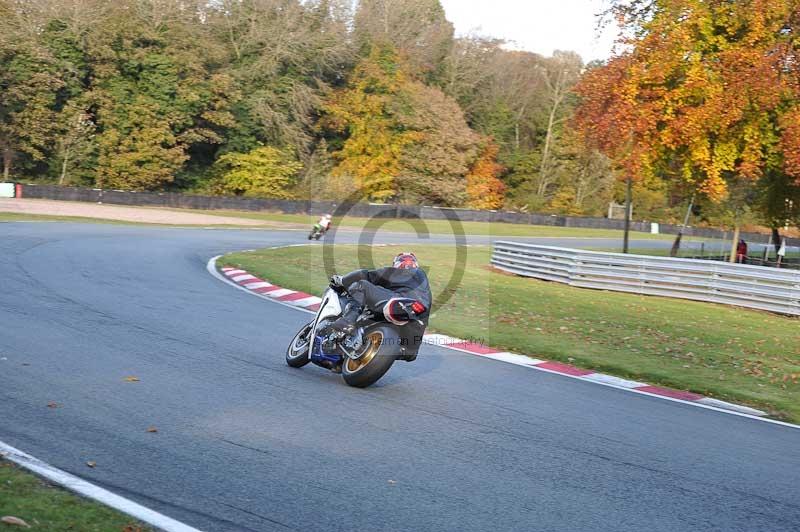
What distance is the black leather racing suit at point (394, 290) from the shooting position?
8523 millimetres

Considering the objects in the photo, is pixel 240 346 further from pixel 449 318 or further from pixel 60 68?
pixel 60 68

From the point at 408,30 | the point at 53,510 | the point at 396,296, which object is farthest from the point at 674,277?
the point at 408,30

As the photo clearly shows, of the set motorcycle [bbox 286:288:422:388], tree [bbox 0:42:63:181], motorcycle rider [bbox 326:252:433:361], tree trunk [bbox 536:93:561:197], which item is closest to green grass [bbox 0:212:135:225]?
tree [bbox 0:42:63:181]

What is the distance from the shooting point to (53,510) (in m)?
4.62

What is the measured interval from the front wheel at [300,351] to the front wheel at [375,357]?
2.71 feet

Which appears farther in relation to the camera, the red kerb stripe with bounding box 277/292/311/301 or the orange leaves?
the orange leaves

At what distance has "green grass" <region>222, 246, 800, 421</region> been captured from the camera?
1127 cm

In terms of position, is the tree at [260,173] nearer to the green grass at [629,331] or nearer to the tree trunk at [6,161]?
the tree trunk at [6,161]

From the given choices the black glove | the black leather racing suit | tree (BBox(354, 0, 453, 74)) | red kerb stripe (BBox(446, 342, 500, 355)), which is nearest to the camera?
the black leather racing suit

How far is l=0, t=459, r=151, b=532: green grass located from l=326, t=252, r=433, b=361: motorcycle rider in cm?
393

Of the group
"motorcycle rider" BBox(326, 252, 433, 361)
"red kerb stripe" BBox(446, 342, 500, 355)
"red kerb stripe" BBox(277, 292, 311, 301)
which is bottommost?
"red kerb stripe" BBox(277, 292, 311, 301)

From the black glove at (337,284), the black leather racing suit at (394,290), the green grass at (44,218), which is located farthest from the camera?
the green grass at (44,218)

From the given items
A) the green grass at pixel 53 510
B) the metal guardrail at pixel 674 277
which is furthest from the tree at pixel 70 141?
the green grass at pixel 53 510

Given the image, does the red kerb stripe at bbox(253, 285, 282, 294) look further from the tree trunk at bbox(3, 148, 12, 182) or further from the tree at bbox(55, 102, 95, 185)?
the tree at bbox(55, 102, 95, 185)
